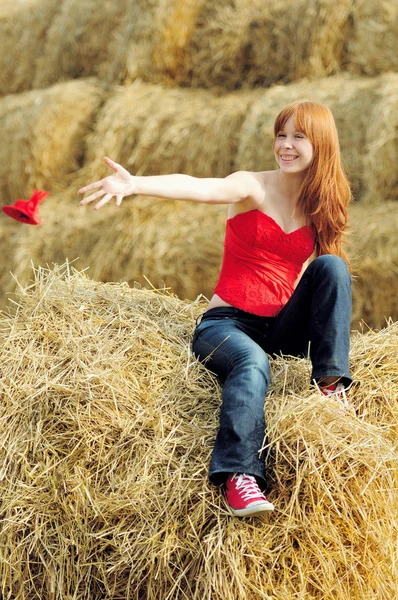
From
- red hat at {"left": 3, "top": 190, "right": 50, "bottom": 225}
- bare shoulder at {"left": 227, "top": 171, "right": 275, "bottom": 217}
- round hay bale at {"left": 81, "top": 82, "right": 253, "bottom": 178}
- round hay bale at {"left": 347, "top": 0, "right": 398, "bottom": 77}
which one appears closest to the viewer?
bare shoulder at {"left": 227, "top": 171, "right": 275, "bottom": 217}

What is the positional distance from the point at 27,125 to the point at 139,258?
1.48m

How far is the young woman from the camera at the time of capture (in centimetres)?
226

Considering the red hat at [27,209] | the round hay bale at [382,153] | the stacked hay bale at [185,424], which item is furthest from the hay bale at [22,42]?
the red hat at [27,209]

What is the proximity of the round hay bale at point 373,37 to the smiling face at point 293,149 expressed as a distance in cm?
207

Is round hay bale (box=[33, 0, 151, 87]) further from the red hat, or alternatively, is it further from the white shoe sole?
the white shoe sole

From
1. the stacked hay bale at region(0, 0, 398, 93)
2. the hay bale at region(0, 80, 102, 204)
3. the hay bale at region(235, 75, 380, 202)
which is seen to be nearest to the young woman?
the hay bale at region(235, 75, 380, 202)

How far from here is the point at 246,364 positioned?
2.35 meters

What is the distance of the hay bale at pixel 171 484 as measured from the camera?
6.75 feet

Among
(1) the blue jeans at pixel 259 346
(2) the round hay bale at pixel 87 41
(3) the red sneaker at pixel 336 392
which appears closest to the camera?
(1) the blue jeans at pixel 259 346

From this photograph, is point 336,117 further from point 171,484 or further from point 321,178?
point 171,484

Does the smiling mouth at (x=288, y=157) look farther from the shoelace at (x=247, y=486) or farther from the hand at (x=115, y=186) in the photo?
the shoelace at (x=247, y=486)

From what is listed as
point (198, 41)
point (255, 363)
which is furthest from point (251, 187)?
point (198, 41)

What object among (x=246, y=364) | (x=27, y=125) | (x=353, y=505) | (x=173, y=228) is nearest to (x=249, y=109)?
(x=173, y=228)

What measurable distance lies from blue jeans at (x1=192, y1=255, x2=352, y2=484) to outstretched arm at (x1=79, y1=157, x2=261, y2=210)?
0.35 m
